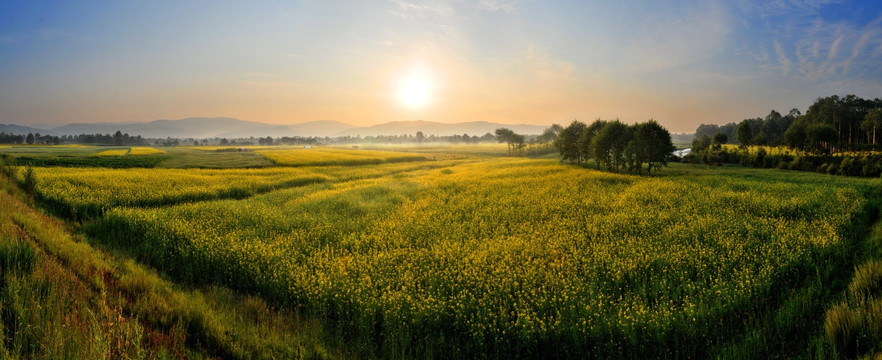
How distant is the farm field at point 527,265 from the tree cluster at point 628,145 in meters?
23.1

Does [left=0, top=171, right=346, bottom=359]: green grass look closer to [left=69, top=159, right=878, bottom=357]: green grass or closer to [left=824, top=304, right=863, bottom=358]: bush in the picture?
[left=69, top=159, right=878, bottom=357]: green grass

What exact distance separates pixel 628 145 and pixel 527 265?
135ft

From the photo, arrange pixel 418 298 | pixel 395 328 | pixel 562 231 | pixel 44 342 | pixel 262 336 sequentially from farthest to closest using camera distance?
pixel 562 231, pixel 418 298, pixel 395 328, pixel 262 336, pixel 44 342

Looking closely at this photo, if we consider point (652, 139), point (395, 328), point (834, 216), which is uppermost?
point (652, 139)

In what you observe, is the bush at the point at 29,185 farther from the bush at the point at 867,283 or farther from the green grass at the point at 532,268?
the bush at the point at 867,283

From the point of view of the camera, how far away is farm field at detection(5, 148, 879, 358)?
7.22 m

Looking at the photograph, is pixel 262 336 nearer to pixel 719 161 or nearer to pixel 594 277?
pixel 594 277

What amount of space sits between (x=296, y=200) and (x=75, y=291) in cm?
1695

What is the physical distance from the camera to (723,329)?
735 centimetres

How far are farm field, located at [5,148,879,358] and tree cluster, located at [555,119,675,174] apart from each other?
23074 mm

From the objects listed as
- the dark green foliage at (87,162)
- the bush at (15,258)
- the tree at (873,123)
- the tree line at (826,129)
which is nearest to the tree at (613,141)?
the tree line at (826,129)

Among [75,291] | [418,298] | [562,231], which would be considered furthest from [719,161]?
[75,291]

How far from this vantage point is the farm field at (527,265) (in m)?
7.22

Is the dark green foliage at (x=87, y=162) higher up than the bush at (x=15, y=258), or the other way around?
the dark green foliage at (x=87, y=162)
